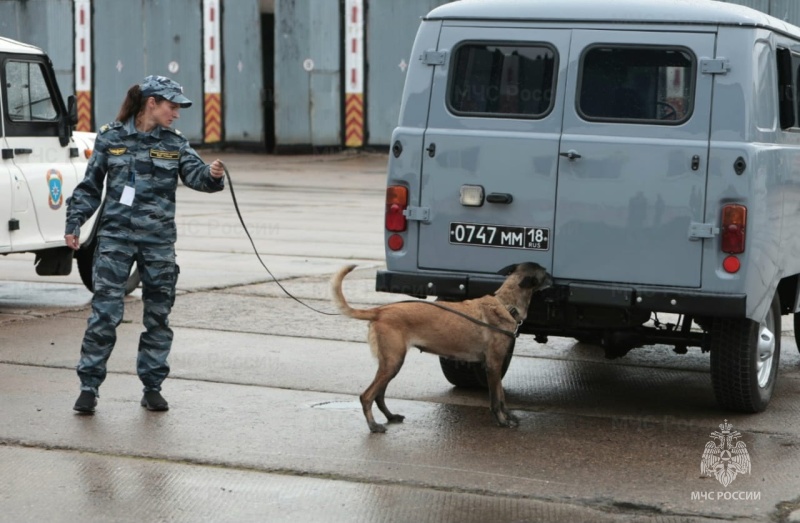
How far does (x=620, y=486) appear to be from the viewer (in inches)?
237

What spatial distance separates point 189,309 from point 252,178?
1632cm

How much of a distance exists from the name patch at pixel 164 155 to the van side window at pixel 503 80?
1562 millimetres

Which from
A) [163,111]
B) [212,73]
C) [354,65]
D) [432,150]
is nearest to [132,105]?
[163,111]

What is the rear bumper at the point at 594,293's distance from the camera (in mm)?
6938

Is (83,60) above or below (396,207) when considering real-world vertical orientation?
above

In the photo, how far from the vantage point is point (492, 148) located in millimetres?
7348

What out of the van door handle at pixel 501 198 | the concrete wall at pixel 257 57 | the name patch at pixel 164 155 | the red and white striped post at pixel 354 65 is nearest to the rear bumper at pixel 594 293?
the van door handle at pixel 501 198

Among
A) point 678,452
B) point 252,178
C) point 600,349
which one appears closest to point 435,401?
point 678,452

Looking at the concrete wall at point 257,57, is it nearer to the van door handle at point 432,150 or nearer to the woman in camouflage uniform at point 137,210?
the van door handle at point 432,150

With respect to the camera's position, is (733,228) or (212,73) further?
(212,73)

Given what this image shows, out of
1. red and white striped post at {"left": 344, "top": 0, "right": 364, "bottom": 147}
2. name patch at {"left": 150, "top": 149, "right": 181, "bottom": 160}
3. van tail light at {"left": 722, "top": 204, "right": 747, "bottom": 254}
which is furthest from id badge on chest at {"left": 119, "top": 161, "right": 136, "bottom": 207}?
red and white striped post at {"left": 344, "top": 0, "right": 364, "bottom": 147}

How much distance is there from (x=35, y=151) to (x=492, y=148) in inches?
195

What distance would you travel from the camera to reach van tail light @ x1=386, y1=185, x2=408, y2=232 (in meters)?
7.52

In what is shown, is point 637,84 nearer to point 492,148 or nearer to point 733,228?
point 492,148
